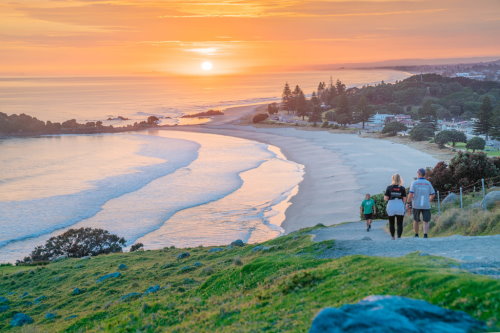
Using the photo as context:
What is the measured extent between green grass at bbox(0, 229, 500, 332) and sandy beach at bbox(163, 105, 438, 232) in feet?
36.5

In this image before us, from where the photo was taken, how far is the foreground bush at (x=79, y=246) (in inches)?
932

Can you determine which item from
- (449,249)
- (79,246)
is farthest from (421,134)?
(449,249)

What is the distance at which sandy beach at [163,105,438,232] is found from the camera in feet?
93.8

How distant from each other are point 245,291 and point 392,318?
4870mm

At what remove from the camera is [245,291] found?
10164mm

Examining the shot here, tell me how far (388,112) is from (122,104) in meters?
72.8

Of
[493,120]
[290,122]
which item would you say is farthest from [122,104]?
[493,120]

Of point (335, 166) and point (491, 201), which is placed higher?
point (491, 201)

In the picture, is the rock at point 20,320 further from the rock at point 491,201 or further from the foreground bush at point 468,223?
the rock at point 491,201

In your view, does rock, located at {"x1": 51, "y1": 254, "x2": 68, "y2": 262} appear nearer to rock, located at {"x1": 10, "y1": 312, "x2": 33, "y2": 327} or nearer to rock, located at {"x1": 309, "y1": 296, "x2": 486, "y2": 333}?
rock, located at {"x1": 10, "y1": 312, "x2": 33, "y2": 327}

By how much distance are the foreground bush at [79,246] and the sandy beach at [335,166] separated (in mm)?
8103

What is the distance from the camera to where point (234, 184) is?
39062 millimetres

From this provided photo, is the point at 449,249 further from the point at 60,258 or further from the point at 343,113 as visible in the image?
the point at 343,113

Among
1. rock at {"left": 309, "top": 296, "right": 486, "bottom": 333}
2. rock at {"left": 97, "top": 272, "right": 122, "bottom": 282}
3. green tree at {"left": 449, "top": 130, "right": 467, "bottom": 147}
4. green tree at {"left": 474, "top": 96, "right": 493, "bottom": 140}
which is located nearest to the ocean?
rock at {"left": 97, "top": 272, "right": 122, "bottom": 282}
